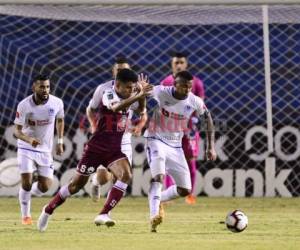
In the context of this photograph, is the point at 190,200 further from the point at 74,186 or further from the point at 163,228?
the point at 74,186

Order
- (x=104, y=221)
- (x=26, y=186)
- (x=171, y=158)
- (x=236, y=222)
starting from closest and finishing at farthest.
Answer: (x=236, y=222), (x=104, y=221), (x=171, y=158), (x=26, y=186)

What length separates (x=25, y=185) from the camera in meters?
11.8

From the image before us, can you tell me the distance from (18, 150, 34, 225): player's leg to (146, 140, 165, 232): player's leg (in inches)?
56.4

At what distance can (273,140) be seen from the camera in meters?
16.2

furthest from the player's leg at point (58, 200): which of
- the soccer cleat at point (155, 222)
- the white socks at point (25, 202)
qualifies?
the white socks at point (25, 202)

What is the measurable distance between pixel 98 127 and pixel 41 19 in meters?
6.40

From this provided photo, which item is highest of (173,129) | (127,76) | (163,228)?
(127,76)

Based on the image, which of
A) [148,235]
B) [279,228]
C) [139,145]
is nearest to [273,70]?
[139,145]

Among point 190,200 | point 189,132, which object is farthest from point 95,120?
point 190,200

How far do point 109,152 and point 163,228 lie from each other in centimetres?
92

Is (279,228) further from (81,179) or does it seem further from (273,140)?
(273,140)

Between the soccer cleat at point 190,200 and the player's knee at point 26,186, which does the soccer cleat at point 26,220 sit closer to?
the player's knee at point 26,186

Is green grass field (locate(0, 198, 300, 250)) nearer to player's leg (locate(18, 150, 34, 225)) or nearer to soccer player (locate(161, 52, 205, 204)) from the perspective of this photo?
player's leg (locate(18, 150, 34, 225))

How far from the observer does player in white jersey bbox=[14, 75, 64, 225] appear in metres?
12.0
